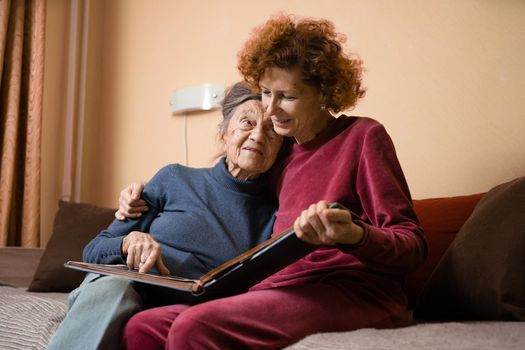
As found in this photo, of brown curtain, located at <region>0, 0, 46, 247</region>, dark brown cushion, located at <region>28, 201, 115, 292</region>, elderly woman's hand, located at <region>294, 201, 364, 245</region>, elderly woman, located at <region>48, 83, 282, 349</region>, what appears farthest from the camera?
brown curtain, located at <region>0, 0, 46, 247</region>

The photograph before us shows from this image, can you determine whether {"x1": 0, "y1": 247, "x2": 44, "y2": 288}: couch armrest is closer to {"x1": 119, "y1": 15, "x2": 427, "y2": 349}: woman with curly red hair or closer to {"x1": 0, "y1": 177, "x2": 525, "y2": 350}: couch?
{"x1": 0, "y1": 177, "x2": 525, "y2": 350}: couch

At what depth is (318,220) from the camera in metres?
0.99

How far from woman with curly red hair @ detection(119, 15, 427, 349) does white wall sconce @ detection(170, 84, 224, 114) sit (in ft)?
3.49

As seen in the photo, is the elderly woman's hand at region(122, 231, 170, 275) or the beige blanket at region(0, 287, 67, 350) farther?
the beige blanket at region(0, 287, 67, 350)

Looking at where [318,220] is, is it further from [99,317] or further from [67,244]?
[67,244]

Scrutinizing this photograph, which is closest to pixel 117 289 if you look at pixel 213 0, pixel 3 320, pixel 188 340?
pixel 188 340

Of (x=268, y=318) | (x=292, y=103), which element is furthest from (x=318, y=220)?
(x=292, y=103)

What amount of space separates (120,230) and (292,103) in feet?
1.72

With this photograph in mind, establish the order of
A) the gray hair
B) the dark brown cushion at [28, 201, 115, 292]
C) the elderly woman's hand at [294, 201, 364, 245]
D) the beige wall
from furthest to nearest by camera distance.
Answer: the dark brown cushion at [28, 201, 115, 292], the beige wall, the gray hair, the elderly woman's hand at [294, 201, 364, 245]

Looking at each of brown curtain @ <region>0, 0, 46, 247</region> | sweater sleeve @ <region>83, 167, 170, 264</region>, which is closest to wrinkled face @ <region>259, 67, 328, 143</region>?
sweater sleeve @ <region>83, 167, 170, 264</region>

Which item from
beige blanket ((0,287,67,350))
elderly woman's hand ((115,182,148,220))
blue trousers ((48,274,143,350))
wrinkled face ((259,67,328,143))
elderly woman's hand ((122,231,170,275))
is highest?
wrinkled face ((259,67,328,143))

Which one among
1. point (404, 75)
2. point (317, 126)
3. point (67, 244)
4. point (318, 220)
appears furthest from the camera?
point (67, 244)

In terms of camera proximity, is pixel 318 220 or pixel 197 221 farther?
pixel 197 221

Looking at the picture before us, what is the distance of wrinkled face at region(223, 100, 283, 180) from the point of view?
1.51 m
